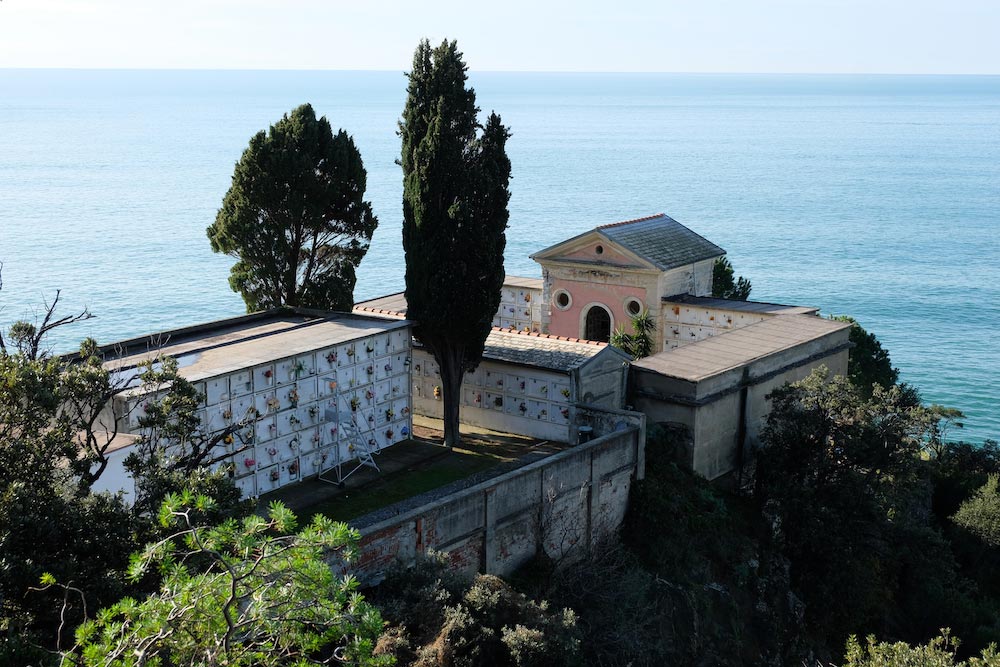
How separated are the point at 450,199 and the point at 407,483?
7.07 m

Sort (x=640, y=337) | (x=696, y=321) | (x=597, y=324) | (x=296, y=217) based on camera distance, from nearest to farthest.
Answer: (x=296, y=217)
(x=696, y=321)
(x=640, y=337)
(x=597, y=324)

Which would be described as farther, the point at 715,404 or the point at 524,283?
the point at 524,283

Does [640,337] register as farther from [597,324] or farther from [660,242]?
[660,242]

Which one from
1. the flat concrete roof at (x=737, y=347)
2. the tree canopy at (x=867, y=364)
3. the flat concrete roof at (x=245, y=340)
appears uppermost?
the flat concrete roof at (x=245, y=340)

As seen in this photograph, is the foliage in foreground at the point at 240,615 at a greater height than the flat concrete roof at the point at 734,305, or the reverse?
the foliage in foreground at the point at 240,615

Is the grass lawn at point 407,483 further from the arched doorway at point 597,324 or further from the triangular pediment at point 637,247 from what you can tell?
the arched doorway at point 597,324

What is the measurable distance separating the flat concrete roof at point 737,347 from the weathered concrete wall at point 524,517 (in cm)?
324

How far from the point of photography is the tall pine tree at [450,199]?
2656cm

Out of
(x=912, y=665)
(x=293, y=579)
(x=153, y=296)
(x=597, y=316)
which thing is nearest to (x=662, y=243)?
(x=597, y=316)

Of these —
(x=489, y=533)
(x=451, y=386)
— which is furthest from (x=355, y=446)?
(x=489, y=533)

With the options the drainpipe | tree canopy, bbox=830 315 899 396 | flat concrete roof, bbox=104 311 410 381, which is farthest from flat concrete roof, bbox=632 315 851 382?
flat concrete roof, bbox=104 311 410 381

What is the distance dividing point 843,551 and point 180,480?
1907 centimetres

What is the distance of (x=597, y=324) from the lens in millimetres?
38906

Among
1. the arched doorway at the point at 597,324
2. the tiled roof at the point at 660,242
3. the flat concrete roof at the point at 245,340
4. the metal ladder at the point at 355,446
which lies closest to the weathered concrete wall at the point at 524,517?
the metal ladder at the point at 355,446
